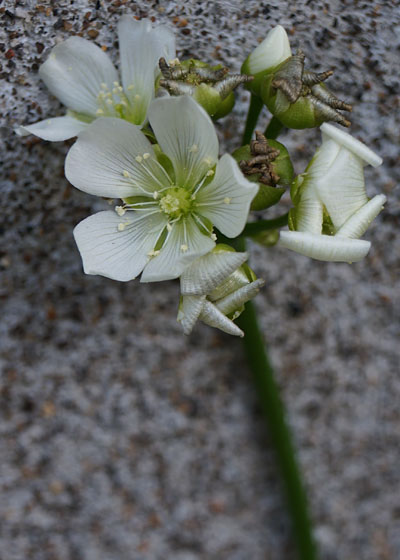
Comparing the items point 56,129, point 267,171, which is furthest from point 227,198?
point 56,129

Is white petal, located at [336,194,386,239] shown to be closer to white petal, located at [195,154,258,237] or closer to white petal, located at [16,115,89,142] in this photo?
white petal, located at [195,154,258,237]

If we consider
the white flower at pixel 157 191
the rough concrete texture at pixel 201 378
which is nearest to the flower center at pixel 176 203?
the white flower at pixel 157 191

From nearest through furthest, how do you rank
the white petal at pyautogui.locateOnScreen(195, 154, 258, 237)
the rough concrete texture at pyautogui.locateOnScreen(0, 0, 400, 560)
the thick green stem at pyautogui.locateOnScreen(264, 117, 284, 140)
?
the white petal at pyautogui.locateOnScreen(195, 154, 258, 237) < the thick green stem at pyautogui.locateOnScreen(264, 117, 284, 140) < the rough concrete texture at pyautogui.locateOnScreen(0, 0, 400, 560)

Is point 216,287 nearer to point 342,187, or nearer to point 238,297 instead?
point 238,297

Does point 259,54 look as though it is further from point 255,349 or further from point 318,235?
point 255,349

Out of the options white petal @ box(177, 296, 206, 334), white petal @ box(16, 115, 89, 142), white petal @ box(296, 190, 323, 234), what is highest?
white petal @ box(296, 190, 323, 234)

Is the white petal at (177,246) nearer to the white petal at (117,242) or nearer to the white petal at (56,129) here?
the white petal at (117,242)

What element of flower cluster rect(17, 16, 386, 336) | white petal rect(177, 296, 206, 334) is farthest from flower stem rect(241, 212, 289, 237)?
white petal rect(177, 296, 206, 334)
